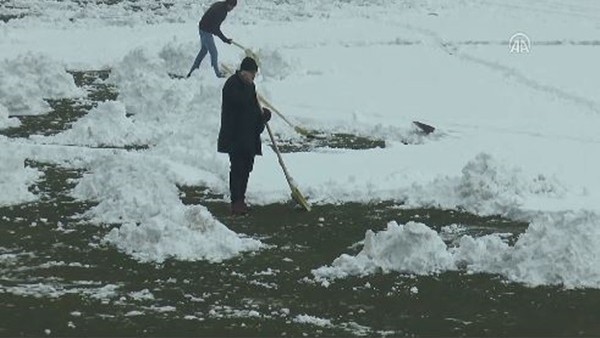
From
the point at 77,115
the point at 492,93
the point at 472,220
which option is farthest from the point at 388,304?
the point at 492,93

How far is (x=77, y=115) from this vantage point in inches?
568

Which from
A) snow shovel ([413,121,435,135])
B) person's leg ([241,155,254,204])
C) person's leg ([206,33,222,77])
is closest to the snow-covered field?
snow shovel ([413,121,435,135])

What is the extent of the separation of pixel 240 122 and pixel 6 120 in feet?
17.2

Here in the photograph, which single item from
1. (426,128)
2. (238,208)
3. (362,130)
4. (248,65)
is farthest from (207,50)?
(238,208)

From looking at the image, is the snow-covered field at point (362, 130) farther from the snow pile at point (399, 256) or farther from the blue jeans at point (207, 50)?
the blue jeans at point (207, 50)

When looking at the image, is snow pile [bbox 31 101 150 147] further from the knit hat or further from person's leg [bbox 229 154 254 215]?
the knit hat

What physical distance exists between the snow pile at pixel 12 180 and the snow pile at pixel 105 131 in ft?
7.58

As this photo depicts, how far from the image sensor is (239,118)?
31.4ft

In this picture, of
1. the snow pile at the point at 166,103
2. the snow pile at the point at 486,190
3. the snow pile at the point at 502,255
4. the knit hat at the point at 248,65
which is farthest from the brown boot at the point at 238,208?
the snow pile at the point at 166,103

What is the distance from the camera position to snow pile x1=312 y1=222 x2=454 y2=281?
775 cm

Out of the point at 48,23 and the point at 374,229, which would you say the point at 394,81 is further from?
the point at 48,23

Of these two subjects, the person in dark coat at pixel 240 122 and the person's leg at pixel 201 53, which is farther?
the person's leg at pixel 201 53

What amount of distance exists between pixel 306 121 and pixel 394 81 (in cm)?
338

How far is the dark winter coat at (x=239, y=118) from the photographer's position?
9.55 metres
